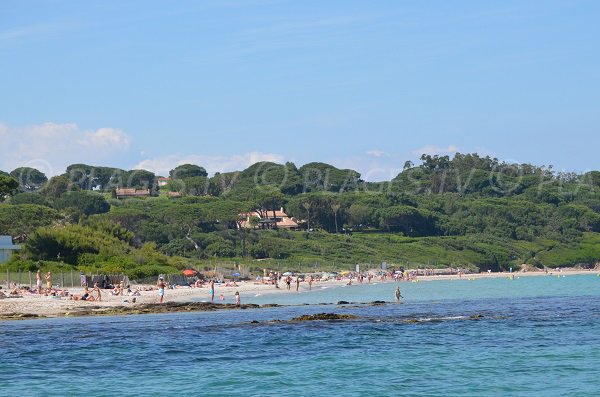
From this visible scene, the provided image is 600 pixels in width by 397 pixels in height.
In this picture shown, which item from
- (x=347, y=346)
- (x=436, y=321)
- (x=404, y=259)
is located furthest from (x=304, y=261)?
(x=347, y=346)

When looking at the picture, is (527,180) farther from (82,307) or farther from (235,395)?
(235,395)

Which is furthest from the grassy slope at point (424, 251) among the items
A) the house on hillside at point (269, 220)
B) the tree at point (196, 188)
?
the tree at point (196, 188)

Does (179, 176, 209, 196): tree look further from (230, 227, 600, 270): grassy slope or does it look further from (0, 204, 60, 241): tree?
(0, 204, 60, 241): tree

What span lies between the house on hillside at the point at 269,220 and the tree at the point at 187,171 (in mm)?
51422

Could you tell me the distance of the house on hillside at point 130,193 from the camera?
16188 cm

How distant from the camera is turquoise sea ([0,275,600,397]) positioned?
914 inches

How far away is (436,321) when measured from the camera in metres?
40.3

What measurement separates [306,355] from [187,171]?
6355 inches

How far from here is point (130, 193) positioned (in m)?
163

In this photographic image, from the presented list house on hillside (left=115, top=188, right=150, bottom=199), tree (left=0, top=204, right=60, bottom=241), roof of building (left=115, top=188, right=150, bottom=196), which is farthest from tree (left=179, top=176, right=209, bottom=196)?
tree (left=0, top=204, right=60, bottom=241)

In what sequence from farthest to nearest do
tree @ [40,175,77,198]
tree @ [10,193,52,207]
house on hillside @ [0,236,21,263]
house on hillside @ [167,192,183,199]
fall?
house on hillside @ [167,192,183,199] → tree @ [40,175,77,198] → tree @ [10,193,52,207] → house on hillside @ [0,236,21,263]

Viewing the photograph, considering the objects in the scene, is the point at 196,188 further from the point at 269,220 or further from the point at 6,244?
the point at 6,244

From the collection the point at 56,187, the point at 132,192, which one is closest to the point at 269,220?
the point at 56,187

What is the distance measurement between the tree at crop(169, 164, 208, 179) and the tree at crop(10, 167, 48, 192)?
24.4 meters
